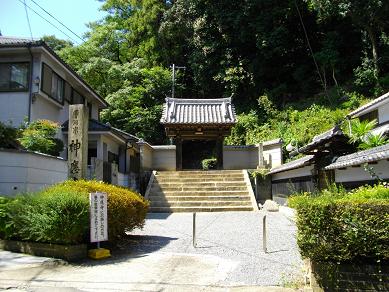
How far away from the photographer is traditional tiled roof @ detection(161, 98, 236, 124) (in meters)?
24.1

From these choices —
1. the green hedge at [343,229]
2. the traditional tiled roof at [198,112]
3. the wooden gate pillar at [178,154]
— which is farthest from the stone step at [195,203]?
the green hedge at [343,229]

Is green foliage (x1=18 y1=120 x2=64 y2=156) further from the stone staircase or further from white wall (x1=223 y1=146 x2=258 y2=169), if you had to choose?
white wall (x1=223 y1=146 x2=258 y2=169)

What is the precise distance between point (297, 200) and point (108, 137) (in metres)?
17.9

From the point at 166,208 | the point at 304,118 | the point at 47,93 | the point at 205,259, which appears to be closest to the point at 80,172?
the point at 205,259

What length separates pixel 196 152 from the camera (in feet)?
127

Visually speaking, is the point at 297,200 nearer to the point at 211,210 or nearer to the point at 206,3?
the point at 211,210

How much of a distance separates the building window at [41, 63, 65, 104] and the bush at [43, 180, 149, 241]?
10549 millimetres

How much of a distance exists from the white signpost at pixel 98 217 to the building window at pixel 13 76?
466 inches

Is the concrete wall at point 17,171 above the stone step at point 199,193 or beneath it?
above

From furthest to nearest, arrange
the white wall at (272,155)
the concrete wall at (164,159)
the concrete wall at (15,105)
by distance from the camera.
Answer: the concrete wall at (164,159) < the white wall at (272,155) < the concrete wall at (15,105)

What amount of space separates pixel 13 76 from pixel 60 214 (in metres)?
12.7

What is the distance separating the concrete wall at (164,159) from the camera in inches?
1033

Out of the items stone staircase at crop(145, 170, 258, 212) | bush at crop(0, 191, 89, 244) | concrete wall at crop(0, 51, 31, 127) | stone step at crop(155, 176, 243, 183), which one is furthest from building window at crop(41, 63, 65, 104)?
bush at crop(0, 191, 89, 244)

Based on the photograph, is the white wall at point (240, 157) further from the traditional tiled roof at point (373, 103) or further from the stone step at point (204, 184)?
the traditional tiled roof at point (373, 103)
